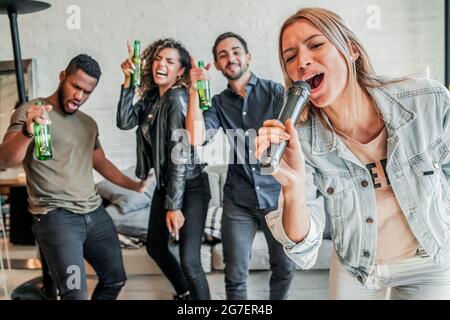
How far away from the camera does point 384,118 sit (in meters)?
1.20

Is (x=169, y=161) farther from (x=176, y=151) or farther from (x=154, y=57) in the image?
(x=154, y=57)

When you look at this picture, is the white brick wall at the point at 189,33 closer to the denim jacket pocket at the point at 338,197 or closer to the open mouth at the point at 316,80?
the open mouth at the point at 316,80

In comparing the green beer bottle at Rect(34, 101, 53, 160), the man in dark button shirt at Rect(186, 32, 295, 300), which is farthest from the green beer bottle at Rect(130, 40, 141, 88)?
the green beer bottle at Rect(34, 101, 53, 160)

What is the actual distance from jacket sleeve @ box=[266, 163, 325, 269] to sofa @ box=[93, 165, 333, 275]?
21 centimetres

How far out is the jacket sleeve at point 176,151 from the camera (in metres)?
1.39

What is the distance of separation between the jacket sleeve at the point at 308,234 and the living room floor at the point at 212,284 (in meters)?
0.27

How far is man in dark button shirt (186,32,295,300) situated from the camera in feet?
4.47

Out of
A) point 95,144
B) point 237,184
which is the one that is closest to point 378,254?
point 237,184

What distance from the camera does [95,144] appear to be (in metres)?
1.43

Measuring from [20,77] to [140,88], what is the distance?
0.34m

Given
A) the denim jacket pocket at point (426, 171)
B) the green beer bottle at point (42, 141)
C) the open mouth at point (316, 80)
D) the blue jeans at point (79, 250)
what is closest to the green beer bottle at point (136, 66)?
the green beer bottle at point (42, 141)

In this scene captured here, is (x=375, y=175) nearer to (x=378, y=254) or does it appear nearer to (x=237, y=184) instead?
(x=378, y=254)

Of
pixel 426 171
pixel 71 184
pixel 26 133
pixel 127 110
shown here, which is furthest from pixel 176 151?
pixel 426 171

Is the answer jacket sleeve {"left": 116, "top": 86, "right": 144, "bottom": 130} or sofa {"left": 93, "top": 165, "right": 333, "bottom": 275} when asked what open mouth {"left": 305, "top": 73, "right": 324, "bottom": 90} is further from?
jacket sleeve {"left": 116, "top": 86, "right": 144, "bottom": 130}
